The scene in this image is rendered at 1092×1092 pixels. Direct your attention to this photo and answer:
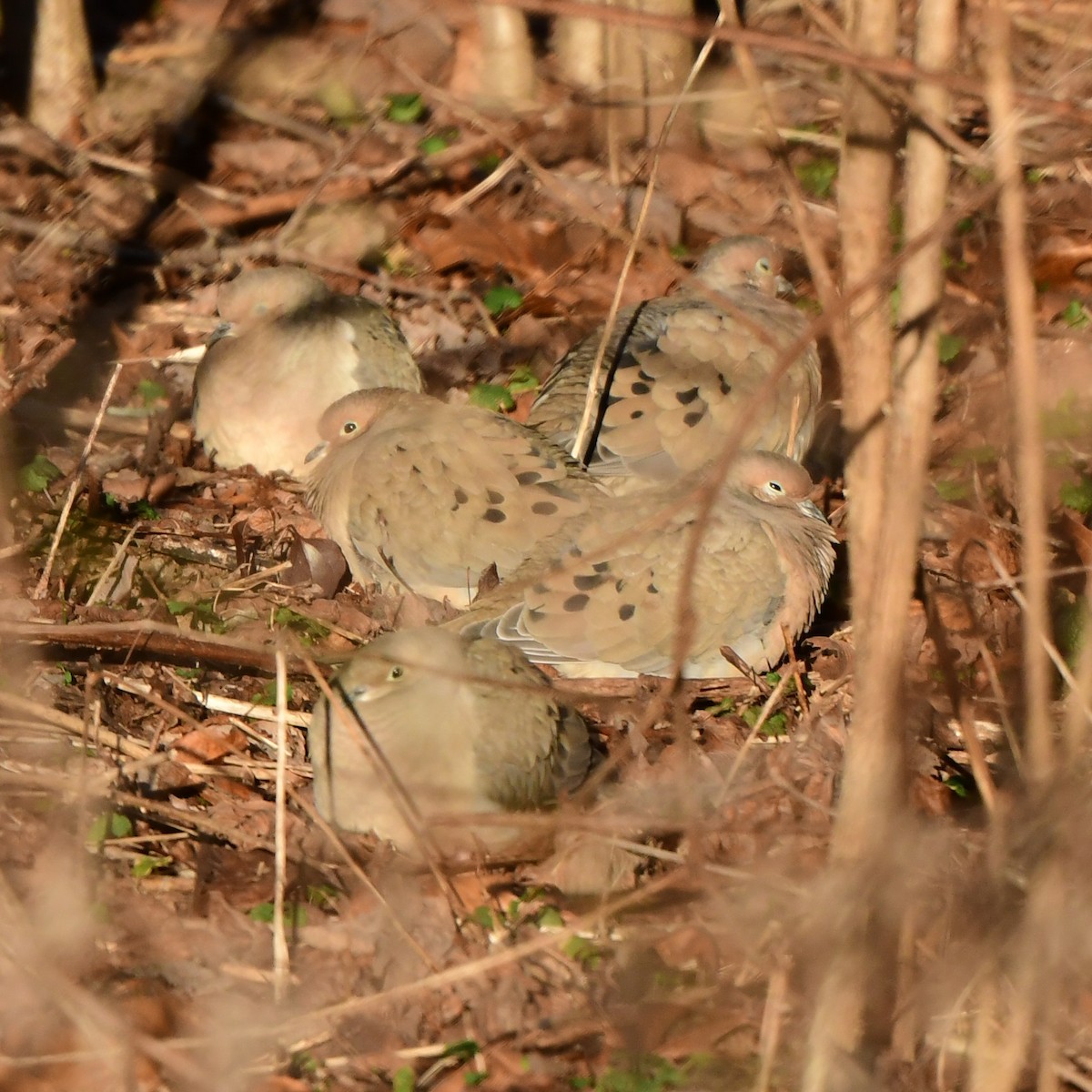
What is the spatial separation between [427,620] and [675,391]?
4.02 ft

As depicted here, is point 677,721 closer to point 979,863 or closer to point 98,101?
point 979,863

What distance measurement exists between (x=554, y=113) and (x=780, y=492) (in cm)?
323

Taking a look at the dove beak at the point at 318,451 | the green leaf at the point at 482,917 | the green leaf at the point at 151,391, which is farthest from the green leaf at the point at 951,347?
the green leaf at the point at 482,917

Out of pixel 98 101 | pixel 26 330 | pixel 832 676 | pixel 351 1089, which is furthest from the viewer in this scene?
pixel 98 101

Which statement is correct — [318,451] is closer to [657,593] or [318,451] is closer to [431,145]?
[657,593]

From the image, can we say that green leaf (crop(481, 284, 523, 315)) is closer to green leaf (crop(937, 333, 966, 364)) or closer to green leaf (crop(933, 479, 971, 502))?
green leaf (crop(937, 333, 966, 364))

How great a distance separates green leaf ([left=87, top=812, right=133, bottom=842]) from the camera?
371 centimetres

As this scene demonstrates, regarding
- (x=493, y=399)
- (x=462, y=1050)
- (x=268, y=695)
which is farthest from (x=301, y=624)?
(x=462, y=1050)

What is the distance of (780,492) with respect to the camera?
5.06 m

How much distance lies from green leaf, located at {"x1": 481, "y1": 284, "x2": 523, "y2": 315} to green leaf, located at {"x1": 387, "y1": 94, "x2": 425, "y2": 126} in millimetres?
1554

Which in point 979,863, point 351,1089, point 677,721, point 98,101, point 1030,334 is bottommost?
point 351,1089

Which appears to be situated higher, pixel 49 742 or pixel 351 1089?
pixel 49 742

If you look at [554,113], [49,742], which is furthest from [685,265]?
[49,742]

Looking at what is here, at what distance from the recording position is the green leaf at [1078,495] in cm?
514
